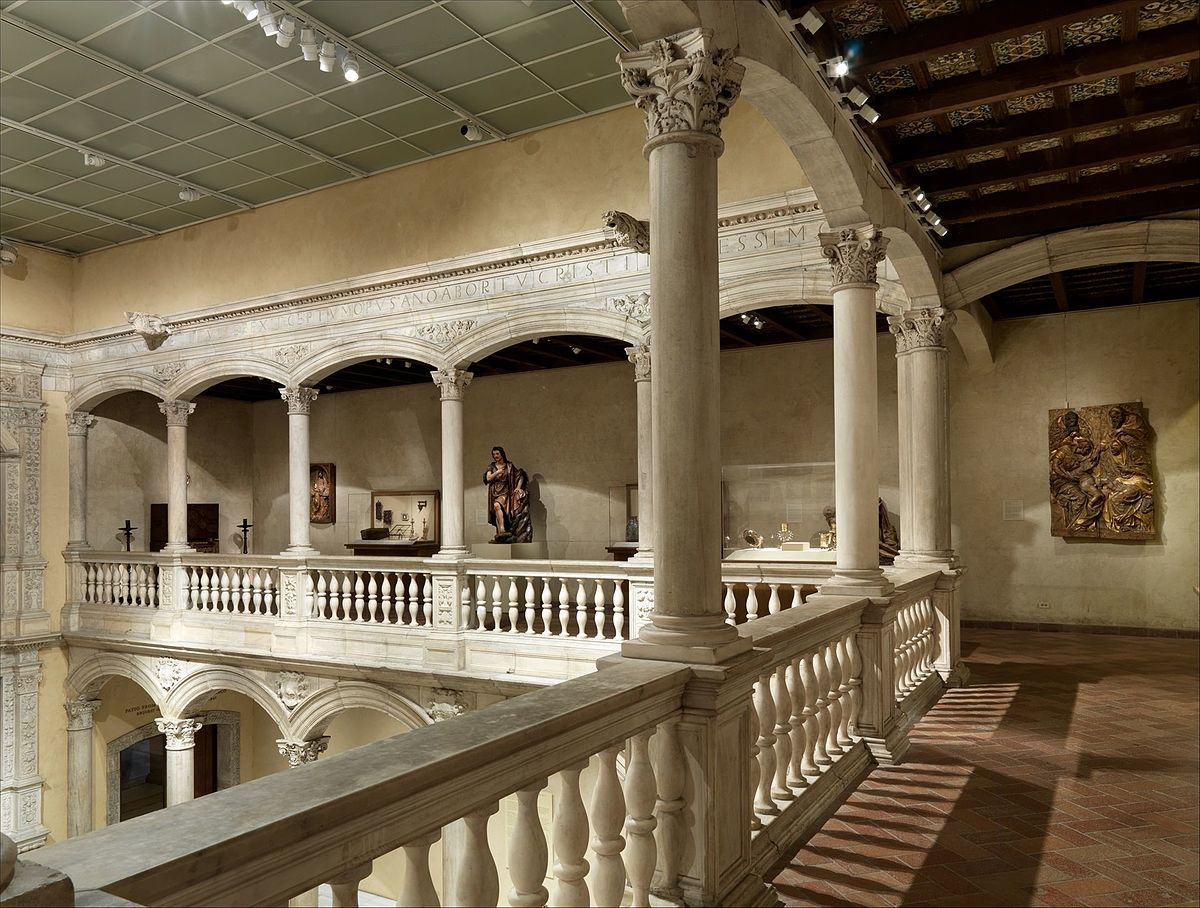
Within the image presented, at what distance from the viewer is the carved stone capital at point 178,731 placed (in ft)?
39.1

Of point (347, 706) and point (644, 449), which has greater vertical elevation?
point (644, 449)

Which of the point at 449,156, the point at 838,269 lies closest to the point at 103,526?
the point at 449,156

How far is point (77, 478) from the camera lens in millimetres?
13469

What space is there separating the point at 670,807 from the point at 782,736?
1.25 metres

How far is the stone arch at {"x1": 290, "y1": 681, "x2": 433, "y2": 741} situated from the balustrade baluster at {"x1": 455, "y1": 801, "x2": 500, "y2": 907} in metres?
7.84

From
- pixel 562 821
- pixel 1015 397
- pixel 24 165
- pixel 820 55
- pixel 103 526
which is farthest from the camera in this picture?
pixel 103 526

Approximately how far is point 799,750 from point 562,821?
2183 millimetres

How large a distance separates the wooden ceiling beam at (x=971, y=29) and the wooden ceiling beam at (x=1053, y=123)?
1.42 m

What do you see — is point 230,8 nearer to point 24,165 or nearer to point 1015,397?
point 24,165

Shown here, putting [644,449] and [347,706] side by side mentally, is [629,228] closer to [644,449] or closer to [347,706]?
[644,449]

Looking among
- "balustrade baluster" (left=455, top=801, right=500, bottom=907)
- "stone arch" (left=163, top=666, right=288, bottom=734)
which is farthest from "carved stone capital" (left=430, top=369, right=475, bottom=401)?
"balustrade baluster" (left=455, top=801, right=500, bottom=907)

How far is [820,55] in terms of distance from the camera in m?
4.60

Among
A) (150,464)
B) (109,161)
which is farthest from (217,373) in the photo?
(150,464)

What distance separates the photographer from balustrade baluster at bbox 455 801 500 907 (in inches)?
78.2
